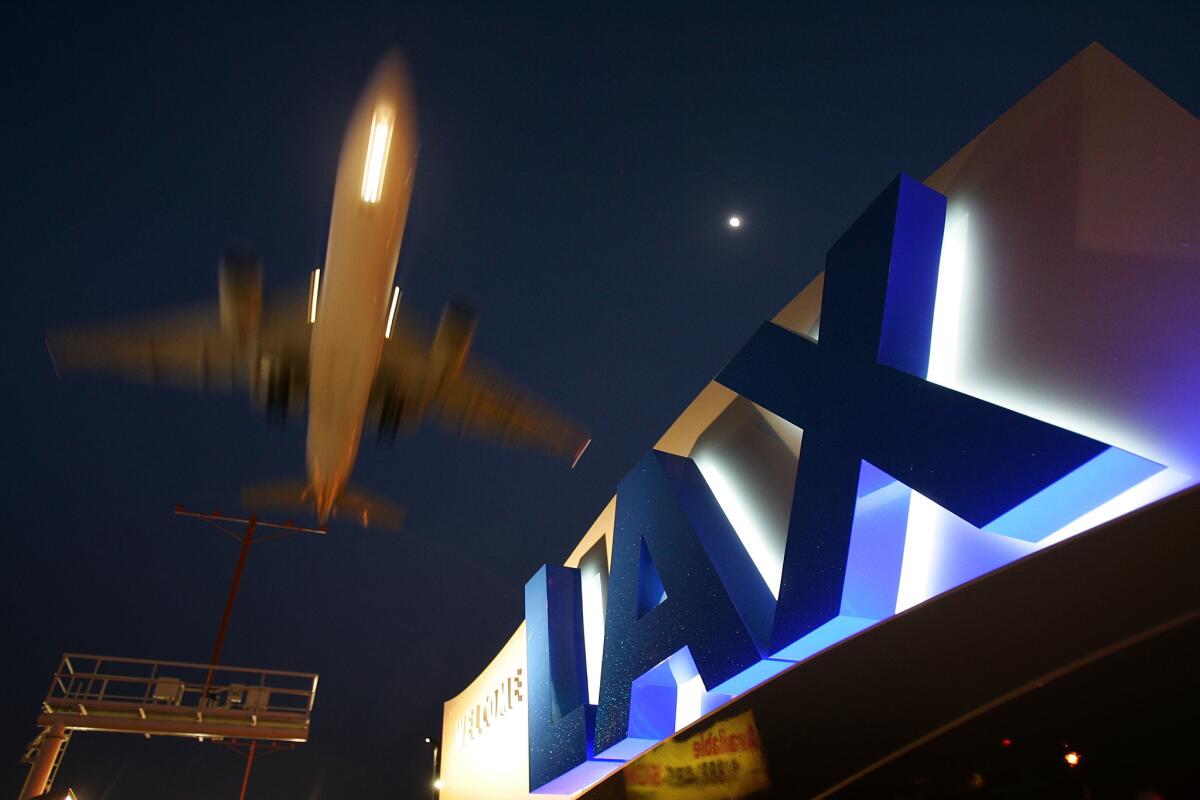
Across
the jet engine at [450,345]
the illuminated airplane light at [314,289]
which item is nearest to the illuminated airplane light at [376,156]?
the illuminated airplane light at [314,289]

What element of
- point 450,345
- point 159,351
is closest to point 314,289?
point 450,345

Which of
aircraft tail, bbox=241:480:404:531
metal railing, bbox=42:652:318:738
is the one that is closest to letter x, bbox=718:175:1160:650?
aircraft tail, bbox=241:480:404:531

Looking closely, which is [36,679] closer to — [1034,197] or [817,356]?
[817,356]

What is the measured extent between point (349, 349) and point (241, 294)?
2685mm

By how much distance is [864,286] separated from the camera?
526 cm

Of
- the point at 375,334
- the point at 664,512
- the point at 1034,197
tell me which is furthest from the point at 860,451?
the point at 375,334

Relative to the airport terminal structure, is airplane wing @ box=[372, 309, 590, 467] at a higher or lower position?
higher

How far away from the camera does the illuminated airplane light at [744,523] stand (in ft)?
20.1

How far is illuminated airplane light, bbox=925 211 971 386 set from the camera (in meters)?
4.90

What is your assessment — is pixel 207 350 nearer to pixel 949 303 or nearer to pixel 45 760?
pixel 45 760

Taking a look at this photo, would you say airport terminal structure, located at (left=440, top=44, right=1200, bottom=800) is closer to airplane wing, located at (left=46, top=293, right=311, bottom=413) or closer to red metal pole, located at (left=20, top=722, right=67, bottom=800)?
airplane wing, located at (left=46, top=293, right=311, bottom=413)

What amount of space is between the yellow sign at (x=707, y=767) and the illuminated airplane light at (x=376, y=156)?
807cm

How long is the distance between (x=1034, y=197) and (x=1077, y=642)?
10.8ft

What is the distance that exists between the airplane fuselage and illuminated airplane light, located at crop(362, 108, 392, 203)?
0.01 m
